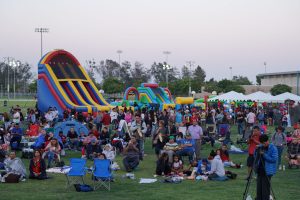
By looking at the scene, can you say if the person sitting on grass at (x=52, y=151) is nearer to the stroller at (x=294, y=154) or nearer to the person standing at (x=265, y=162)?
the stroller at (x=294, y=154)

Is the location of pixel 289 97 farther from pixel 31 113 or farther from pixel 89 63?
pixel 89 63

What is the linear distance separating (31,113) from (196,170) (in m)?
15.1

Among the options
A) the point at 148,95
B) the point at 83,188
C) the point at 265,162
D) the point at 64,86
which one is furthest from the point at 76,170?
the point at 148,95

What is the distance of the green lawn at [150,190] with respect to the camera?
1104cm

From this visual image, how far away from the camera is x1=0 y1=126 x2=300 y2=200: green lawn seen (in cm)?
1104

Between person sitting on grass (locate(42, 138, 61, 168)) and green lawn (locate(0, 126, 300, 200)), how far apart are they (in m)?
1.40

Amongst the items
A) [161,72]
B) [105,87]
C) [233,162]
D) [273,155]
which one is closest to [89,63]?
[161,72]

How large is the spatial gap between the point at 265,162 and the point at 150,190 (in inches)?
147

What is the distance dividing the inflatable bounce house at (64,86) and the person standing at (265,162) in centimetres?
2309

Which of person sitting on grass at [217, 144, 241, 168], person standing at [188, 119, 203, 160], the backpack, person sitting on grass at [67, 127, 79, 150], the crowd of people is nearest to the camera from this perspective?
the backpack

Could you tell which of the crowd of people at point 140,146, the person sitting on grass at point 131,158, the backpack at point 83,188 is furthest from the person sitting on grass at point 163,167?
the backpack at point 83,188

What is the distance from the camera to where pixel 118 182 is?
12922mm

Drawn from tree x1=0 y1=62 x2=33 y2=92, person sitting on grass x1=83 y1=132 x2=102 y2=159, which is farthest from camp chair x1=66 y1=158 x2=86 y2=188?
tree x1=0 y1=62 x2=33 y2=92

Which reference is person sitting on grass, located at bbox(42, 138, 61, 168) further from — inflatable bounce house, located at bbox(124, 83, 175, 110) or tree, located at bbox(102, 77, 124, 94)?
tree, located at bbox(102, 77, 124, 94)
